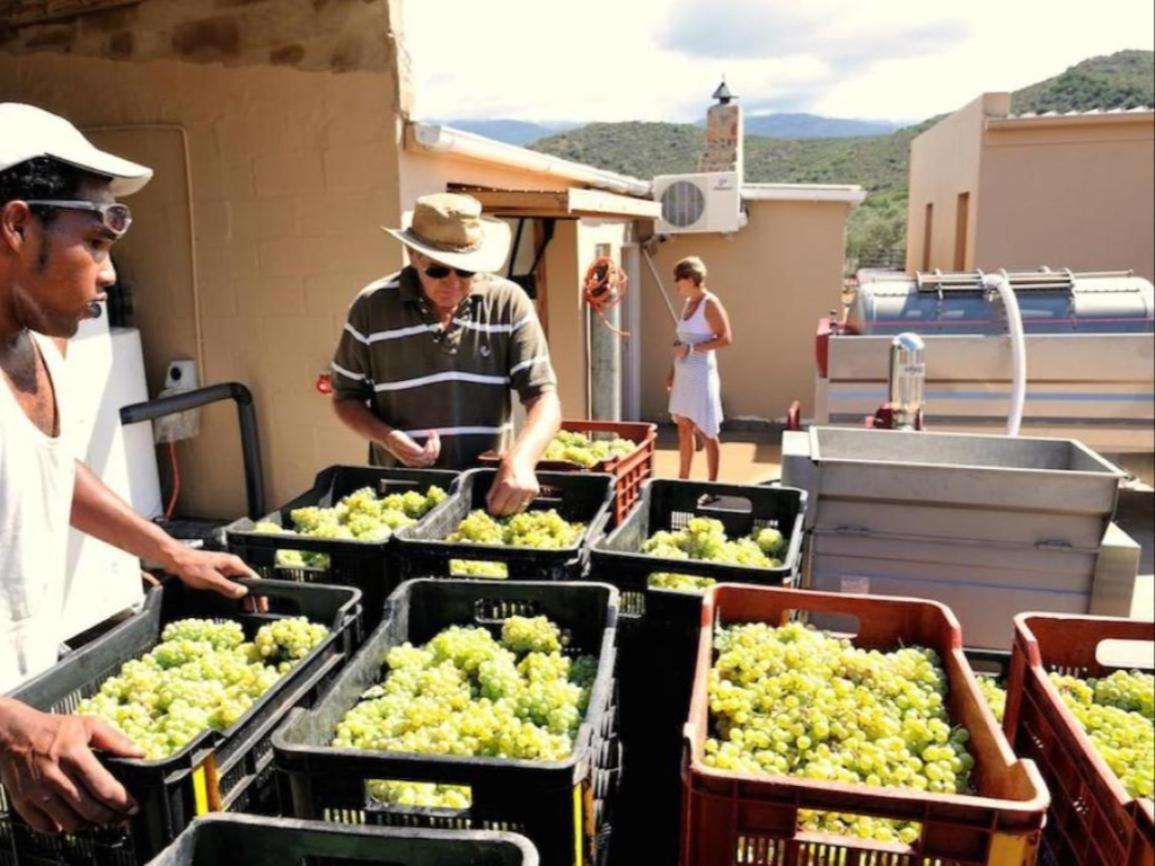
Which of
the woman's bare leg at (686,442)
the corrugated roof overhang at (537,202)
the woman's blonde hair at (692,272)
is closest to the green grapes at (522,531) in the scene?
the corrugated roof overhang at (537,202)

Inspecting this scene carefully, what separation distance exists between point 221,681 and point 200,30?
15.5ft

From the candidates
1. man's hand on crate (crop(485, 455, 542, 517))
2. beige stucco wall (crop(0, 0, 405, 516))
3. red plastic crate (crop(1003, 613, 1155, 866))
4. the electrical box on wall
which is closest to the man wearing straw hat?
man's hand on crate (crop(485, 455, 542, 517))

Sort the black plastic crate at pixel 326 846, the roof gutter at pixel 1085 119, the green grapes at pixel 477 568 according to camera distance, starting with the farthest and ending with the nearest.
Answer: the roof gutter at pixel 1085 119, the green grapes at pixel 477 568, the black plastic crate at pixel 326 846

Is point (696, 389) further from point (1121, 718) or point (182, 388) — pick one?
point (1121, 718)

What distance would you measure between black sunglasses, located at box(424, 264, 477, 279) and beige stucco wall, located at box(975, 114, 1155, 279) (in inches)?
454

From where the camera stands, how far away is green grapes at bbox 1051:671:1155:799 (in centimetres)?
145

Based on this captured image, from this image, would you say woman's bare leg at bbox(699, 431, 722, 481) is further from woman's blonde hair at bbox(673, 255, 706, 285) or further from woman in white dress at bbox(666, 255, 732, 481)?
woman's blonde hair at bbox(673, 255, 706, 285)

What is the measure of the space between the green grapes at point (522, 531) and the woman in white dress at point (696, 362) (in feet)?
17.1

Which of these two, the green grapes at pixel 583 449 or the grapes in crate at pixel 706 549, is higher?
the grapes in crate at pixel 706 549

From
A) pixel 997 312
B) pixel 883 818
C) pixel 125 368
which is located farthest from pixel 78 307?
pixel 997 312

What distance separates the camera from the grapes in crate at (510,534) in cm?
230

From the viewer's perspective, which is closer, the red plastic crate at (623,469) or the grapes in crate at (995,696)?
the grapes in crate at (995,696)

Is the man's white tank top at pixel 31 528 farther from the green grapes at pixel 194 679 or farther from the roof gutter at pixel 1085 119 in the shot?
the roof gutter at pixel 1085 119

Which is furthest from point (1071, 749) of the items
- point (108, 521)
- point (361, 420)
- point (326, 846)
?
point (361, 420)
